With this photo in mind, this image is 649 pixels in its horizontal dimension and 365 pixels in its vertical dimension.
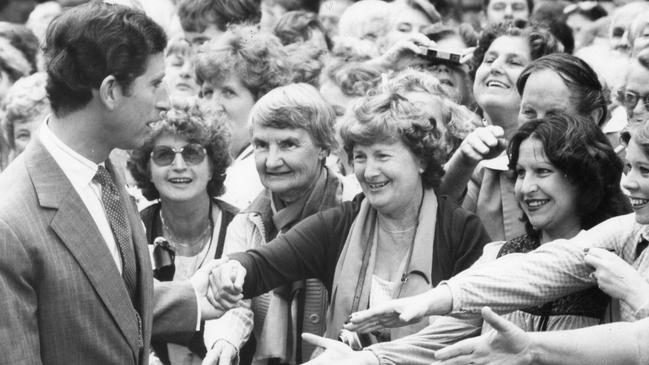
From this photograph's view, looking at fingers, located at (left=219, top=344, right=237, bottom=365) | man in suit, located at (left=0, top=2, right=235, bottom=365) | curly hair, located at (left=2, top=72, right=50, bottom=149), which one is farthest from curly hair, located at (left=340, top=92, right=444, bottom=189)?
curly hair, located at (left=2, top=72, right=50, bottom=149)

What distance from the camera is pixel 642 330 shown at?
383cm

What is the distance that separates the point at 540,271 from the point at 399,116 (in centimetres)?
125

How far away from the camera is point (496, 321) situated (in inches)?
149

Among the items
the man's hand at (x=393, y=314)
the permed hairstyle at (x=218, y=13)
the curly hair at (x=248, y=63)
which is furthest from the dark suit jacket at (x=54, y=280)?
the permed hairstyle at (x=218, y=13)

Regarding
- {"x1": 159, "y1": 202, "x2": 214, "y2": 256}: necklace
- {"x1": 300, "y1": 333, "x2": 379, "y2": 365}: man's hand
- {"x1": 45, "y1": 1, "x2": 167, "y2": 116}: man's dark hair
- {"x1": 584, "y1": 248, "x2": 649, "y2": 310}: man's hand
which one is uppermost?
{"x1": 45, "y1": 1, "x2": 167, "y2": 116}: man's dark hair

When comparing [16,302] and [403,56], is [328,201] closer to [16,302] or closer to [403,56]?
[403,56]

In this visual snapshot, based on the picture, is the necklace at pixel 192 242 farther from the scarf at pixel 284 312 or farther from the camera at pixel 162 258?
the scarf at pixel 284 312

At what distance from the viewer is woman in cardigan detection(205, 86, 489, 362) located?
4.99 metres

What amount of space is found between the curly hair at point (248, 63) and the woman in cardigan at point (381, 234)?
1.53 meters

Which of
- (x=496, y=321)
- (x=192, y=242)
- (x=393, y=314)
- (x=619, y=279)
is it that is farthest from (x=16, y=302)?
(x=192, y=242)

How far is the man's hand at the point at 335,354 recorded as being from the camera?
4.42 metres

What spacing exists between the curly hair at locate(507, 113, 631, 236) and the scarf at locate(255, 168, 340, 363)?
1.21 metres

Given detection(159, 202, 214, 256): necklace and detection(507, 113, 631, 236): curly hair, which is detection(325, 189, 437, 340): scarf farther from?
detection(159, 202, 214, 256): necklace

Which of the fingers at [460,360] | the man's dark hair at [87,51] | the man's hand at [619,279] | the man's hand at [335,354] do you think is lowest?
the man's hand at [335,354]
